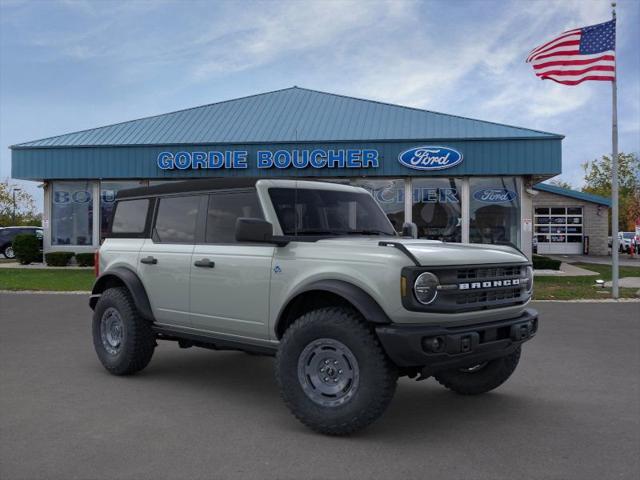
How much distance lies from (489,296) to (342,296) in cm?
126

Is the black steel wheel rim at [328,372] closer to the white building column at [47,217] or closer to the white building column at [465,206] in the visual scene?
Answer: the white building column at [465,206]

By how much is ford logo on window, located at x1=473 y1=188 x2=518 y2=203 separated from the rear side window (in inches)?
718

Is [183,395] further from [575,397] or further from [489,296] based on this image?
[575,397]

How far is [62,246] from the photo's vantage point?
26141mm

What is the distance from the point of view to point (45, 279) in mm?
18688

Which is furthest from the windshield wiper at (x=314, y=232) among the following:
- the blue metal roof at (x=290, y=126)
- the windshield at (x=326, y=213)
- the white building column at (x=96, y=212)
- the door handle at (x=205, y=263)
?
the white building column at (x=96, y=212)

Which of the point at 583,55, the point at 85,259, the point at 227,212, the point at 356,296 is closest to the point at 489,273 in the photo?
the point at 356,296

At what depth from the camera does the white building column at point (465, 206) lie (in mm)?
23141

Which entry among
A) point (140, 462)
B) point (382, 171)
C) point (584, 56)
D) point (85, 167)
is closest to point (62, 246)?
point (85, 167)

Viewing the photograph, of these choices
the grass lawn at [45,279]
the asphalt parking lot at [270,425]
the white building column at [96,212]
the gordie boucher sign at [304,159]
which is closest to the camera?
the asphalt parking lot at [270,425]

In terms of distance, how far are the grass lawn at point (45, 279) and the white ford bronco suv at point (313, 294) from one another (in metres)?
10.5

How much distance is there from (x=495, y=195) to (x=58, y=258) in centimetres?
1744

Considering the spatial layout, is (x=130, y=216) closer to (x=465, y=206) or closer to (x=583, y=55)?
(x=583, y=55)

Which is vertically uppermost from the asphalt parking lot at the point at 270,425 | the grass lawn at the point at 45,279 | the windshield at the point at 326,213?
the windshield at the point at 326,213
